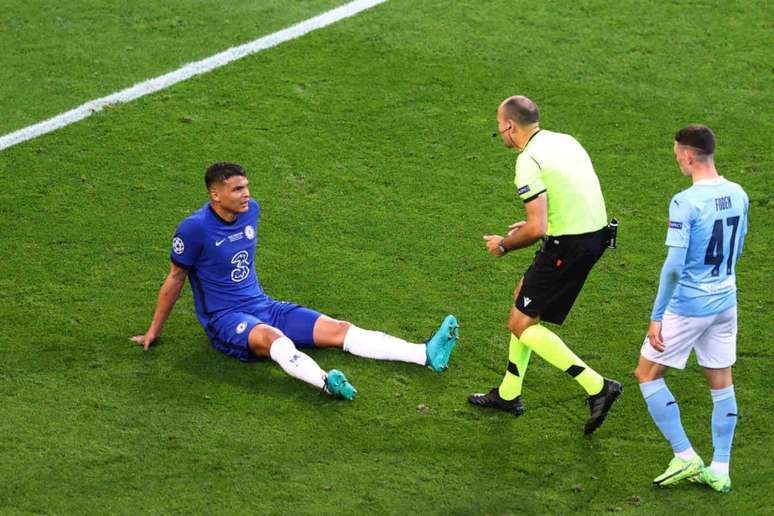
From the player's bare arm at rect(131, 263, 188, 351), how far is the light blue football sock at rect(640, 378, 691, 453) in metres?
3.07

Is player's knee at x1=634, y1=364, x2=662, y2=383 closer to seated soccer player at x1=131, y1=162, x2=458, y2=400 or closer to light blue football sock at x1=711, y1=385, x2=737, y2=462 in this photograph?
light blue football sock at x1=711, y1=385, x2=737, y2=462

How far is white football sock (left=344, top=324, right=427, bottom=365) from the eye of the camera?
848cm

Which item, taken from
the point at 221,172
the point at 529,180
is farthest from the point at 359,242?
the point at 529,180

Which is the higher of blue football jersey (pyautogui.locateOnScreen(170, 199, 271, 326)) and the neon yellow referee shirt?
the neon yellow referee shirt

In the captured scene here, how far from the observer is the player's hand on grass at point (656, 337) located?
700cm

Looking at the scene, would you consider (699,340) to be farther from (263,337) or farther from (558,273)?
(263,337)

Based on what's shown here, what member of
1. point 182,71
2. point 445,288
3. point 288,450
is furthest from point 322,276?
point 182,71

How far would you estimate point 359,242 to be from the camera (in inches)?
390

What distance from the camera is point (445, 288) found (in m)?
9.39

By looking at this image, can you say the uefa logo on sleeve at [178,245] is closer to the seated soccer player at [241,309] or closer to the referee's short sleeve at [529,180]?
the seated soccer player at [241,309]

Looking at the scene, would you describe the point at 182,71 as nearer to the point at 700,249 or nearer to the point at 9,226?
the point at 9,226

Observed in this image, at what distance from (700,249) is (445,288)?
2.78 meters

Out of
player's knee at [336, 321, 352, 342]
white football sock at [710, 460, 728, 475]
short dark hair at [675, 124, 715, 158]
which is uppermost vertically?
short dark hair at [675, 124, 715, 158]

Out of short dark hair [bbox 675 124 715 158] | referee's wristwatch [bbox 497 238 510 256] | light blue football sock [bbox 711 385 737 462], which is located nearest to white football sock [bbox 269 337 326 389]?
referee's wristwatch [bbox 497 238 510 256]
